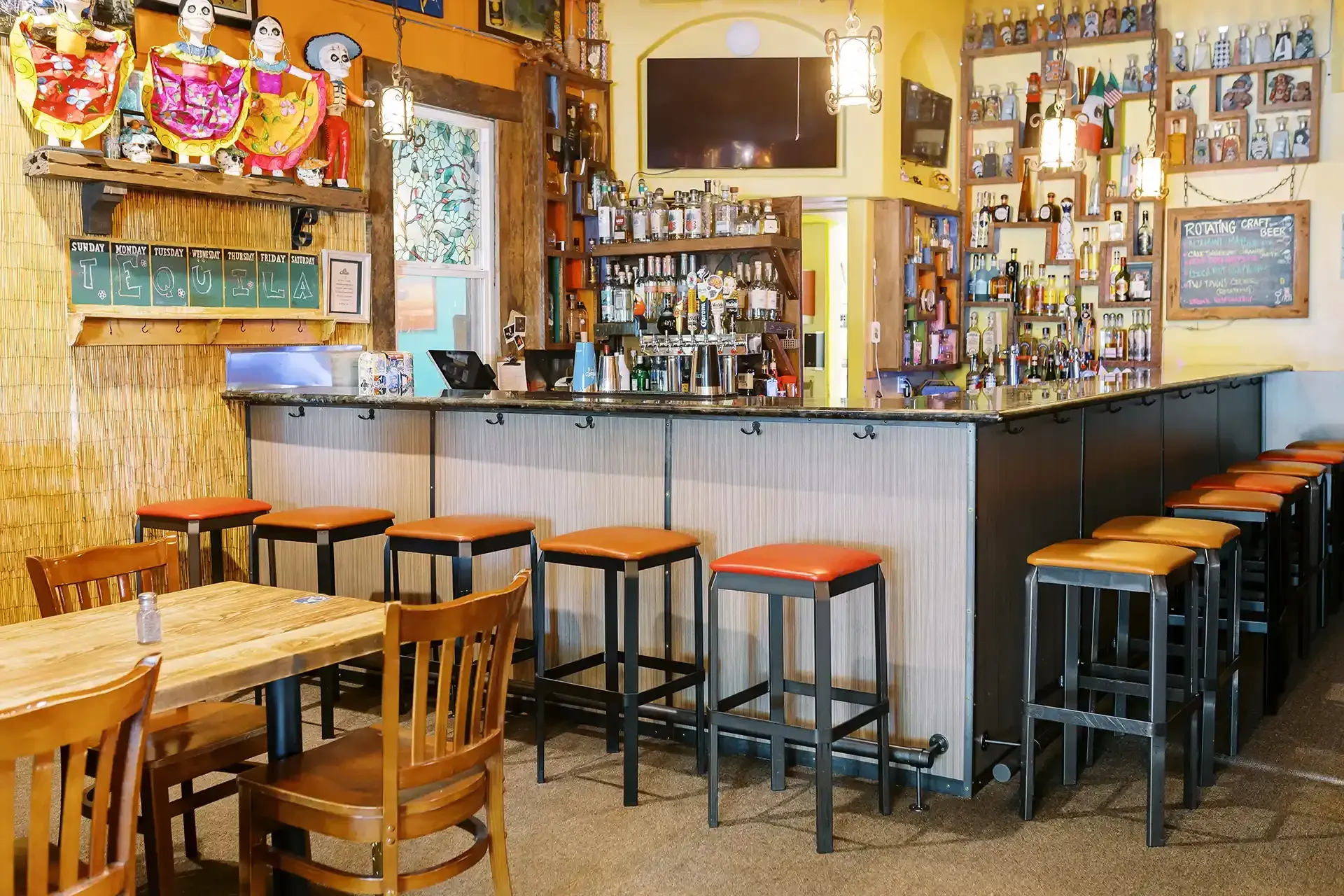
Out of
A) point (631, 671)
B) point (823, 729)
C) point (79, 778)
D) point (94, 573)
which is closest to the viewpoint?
point (79, 778)

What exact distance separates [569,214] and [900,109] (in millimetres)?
2430

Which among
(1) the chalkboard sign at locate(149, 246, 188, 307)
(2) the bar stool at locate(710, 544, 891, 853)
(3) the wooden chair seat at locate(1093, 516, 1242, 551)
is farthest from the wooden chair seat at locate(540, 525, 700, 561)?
(1) the chalkboard sign at locate(149, 246, 188, 307)

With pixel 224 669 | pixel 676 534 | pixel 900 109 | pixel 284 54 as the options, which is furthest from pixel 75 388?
pixel 900 109

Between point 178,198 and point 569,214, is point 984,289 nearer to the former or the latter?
point 569,214

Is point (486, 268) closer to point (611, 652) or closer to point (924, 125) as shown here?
point (924, 125)

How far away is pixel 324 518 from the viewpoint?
4199mm

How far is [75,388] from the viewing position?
4781mm

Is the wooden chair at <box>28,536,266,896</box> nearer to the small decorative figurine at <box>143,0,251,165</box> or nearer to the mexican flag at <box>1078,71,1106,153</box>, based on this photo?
the small decorative figurine at <box>143,0,251,165</box>

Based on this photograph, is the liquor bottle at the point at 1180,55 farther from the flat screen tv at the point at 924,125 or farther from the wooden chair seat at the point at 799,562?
the wooden chair seat at the point at 799,562

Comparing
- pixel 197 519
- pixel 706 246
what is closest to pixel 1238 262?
pixel 706 246

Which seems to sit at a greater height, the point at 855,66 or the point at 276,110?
the point at 276,110

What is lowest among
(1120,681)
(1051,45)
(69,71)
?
(1120,681)

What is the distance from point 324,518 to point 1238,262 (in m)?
6.56

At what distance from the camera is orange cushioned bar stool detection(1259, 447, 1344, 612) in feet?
18.7
